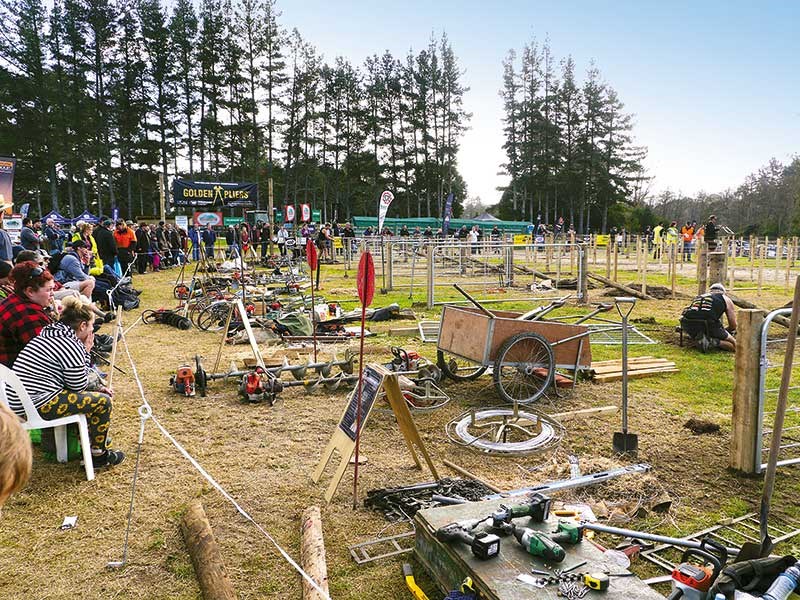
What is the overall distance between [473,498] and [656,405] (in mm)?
3801

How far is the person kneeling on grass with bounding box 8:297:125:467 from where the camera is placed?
477cm

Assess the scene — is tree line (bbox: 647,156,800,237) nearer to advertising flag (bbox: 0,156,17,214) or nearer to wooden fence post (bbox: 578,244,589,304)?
wooden fence post (bbox: 578,244,589,304)

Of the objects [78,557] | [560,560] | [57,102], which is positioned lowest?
[78,557]

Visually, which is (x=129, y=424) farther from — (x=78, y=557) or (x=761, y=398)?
(x=761, y=398)

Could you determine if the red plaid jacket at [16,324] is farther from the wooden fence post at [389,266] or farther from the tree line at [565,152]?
the tree line at [565,152]

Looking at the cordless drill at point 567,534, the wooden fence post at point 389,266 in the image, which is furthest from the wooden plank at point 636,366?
the wooden fence post at point 389,266

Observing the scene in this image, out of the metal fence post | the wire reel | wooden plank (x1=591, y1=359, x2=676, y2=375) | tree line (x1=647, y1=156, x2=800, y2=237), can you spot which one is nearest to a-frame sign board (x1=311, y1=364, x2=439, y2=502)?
the wire reel

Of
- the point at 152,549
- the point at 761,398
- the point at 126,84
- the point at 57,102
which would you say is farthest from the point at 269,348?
the point at 126,84

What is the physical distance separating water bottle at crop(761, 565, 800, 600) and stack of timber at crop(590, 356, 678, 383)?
5.41 m

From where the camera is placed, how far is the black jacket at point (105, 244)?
13977 mm

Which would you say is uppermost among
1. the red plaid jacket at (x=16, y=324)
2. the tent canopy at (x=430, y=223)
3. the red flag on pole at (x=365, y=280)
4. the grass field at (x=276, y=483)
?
the tent canopy at (x=430, y=223)

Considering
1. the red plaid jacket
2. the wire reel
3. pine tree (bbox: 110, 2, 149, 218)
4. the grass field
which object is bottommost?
the grass field

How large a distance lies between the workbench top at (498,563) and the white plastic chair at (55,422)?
10.4 ft

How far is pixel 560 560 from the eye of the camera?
2.88 meters
